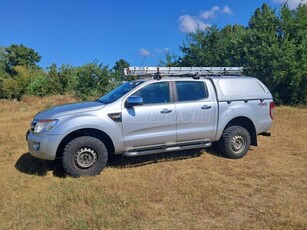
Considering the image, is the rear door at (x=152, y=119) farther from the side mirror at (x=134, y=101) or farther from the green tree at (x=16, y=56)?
the green tree at (x=16, y=56)

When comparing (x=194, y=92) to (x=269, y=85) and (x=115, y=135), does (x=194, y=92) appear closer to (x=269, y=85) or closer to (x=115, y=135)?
(x=115, y=135)

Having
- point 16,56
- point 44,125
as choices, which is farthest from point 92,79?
point 16,56

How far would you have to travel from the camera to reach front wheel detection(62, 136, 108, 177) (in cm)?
551

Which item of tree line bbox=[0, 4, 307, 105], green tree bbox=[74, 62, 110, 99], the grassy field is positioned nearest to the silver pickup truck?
the grassy field

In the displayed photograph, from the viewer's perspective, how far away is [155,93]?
6223 millimetres

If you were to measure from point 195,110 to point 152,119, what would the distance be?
94 cm

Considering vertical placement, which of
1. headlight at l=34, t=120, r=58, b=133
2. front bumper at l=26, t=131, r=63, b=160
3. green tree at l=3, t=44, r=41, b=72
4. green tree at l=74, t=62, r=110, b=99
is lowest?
front bumper at l=26, t=131, r=63, b=160

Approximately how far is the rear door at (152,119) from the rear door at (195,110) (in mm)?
173

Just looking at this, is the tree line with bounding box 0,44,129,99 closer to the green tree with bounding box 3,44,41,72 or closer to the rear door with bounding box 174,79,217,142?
the rear door with bounding box 174,79,217,142

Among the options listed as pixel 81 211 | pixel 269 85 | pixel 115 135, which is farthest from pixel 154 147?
pixel 269 85

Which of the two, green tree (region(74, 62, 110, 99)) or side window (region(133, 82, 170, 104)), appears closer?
side window (region(133, 82, 170, 104))

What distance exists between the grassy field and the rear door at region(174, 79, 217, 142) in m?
0.61

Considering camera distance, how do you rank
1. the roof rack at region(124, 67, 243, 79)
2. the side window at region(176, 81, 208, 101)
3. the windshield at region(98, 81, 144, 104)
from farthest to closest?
1. the roof rack at region(124, 67, 243, 79)
2. the side window at region(176, 81, 208, 101)
3. the windshield at region(98, 81, 144, 104)

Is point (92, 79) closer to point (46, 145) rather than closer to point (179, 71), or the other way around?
point (179, 71)
